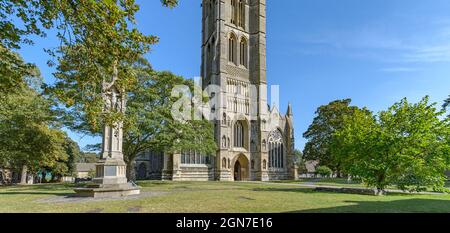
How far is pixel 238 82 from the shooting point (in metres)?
46.7

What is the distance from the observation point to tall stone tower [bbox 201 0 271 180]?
43.0m

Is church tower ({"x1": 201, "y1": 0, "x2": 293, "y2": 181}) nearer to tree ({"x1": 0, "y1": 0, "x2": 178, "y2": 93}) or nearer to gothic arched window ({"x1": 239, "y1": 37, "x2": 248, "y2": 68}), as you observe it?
gothic arched window ({"x1": 239, "y1": 37, "x2": 248, "y2": 68})

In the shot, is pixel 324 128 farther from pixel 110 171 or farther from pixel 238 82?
pixel 110 171

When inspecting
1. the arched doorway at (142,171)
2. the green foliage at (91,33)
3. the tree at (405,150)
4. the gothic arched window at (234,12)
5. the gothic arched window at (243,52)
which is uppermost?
the gothic arched window at (234,12)

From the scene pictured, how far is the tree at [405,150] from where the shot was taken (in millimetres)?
16391

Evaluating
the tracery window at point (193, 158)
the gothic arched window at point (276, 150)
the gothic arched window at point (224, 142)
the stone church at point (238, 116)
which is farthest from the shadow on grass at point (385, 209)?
the gothic arched window at point (276, 150)

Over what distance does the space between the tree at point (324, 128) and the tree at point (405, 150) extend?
97.9 feet

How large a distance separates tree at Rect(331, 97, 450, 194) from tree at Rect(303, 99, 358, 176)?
29.8 meters

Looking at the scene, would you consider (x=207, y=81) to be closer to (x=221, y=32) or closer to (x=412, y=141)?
(x=221, y=32)

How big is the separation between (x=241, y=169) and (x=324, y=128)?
15221 millimetres

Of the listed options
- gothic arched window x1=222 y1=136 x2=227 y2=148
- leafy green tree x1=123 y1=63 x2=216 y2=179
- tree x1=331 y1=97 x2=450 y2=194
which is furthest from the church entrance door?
tree x1=331 y1=97 x2=450 y2=194

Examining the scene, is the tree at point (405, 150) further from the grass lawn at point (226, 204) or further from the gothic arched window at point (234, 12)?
the gothic arched window at point (234, 12)
